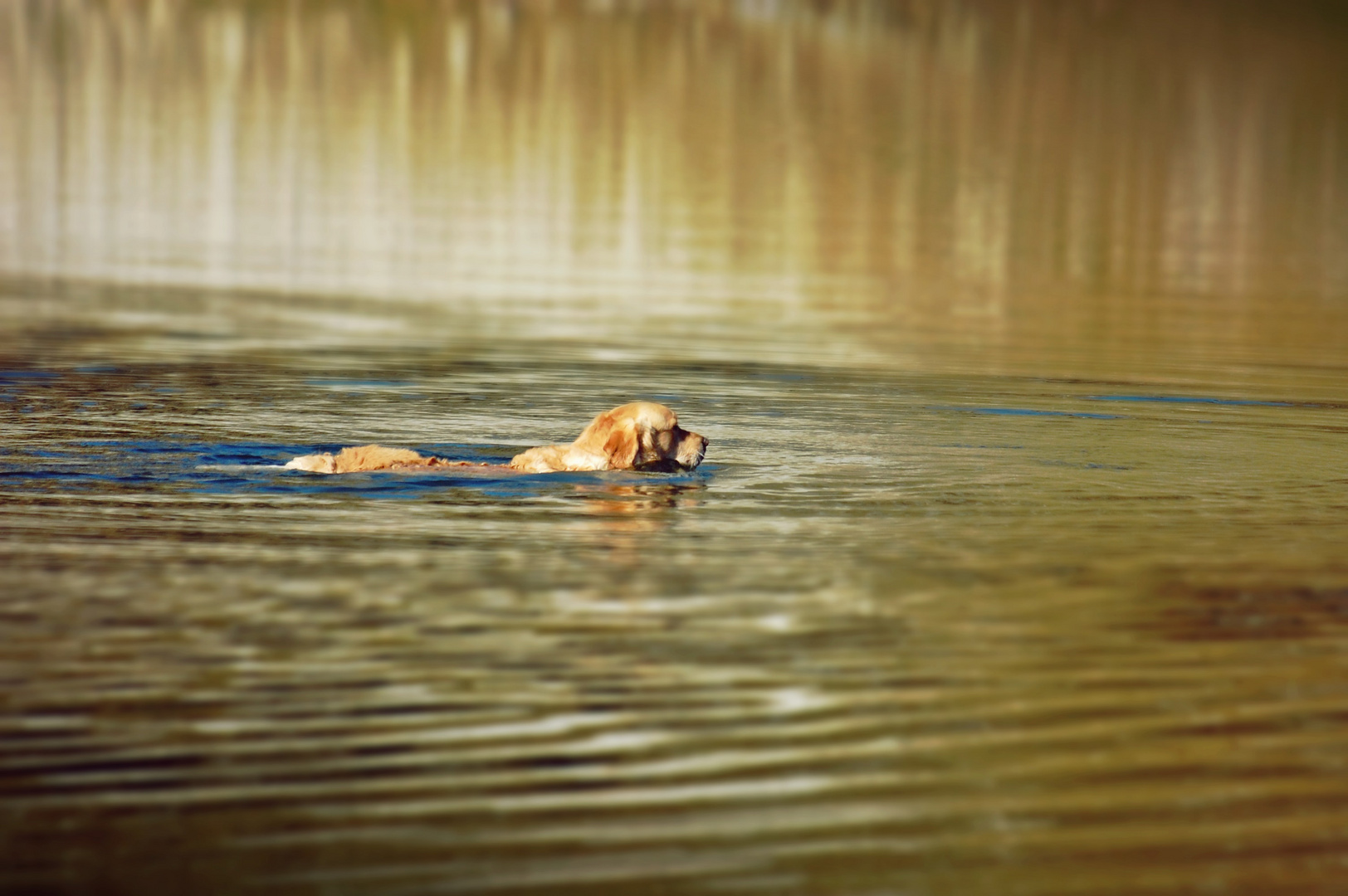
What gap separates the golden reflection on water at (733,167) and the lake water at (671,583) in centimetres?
50

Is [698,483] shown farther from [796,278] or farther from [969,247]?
[969,247]

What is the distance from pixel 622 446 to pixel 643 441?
6.9 inches

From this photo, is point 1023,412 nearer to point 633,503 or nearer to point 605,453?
point 605,453

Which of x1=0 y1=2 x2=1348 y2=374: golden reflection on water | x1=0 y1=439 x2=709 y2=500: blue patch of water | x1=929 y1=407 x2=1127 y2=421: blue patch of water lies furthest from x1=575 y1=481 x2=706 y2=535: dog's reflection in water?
x1=0 y1=2 x2=1348 y2=374: golden reflection on water

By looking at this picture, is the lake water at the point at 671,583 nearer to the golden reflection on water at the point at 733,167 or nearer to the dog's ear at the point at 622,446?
the dog's ear at the point at 622,446

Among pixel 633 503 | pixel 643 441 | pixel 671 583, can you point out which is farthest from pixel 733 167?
pixel 671 583

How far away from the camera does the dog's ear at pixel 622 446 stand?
14.2m

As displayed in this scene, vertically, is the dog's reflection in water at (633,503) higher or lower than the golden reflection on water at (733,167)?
lower

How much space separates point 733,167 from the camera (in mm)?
86625

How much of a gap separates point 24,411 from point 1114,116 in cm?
11177

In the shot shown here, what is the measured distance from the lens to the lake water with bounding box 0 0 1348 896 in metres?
7.27

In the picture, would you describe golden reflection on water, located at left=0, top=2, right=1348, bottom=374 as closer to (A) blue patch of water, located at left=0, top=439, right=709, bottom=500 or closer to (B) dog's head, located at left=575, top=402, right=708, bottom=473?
(B) dog's head, located at left=575, top=402, right=708, bottom=473

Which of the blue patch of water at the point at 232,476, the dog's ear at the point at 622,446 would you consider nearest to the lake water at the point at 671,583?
the blue patch of water at the point at 232,476

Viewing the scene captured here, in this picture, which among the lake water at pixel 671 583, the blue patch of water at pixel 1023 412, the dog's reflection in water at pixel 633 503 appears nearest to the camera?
the lake water at pixel 671 583
